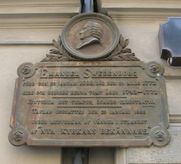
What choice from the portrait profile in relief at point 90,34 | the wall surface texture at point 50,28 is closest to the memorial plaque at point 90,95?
the portrait profile in relief at point 90,34

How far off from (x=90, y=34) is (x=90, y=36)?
1.0 inches

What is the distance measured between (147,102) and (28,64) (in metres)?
1.37

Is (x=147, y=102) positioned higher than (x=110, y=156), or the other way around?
(x=147, y=102)

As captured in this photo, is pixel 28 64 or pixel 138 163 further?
pixel 28 64

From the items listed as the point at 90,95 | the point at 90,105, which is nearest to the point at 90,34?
the point at 90,95

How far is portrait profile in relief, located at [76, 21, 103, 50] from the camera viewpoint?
448 cm

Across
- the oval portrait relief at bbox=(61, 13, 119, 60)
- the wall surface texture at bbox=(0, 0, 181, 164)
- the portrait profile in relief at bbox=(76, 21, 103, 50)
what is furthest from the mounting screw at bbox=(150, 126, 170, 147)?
the portrait profile in relief at bbox=(76, 21, 103, 50)

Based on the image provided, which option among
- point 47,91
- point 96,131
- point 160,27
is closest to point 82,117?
point 96,131

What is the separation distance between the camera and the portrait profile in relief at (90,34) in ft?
14.7

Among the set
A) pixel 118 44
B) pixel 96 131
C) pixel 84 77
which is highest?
pixel 118 44

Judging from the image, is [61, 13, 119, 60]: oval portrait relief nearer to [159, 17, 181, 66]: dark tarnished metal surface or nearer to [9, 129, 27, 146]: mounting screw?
[159, 17, 181, 66]: dark tarnished metal surface

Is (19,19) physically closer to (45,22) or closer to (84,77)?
(45,22)

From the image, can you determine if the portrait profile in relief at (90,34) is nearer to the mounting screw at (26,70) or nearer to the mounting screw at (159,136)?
the mounting screw at (26,70)

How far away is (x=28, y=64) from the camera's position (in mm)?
4430
